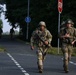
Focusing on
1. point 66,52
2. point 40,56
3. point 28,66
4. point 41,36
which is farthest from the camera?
point 28,66

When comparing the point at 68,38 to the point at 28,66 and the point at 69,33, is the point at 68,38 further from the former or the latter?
the point at 28,66

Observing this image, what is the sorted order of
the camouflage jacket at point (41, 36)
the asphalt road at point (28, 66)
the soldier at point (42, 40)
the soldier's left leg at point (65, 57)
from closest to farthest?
the asphalt road at point (28, 66), the soldier's left leg at point (65, 57), the soldier at point (42, 40), the camouflage jacket at point (41, 36)

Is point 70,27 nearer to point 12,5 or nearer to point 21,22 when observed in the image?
point 21,22

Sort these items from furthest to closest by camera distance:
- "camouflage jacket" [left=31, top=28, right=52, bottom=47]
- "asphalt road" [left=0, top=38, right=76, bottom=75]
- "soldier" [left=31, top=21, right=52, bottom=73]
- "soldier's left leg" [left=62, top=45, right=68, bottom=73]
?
1. "camouflage jacket" [left=31, top=28, right=52, bottom=47]
2. "soldier" [left=31, top=21, right=52, bottom=73]
3. "soldier's left leg" [left=62, top=45, right=68, bottom=73]
4. "asphalt road" [left=0, top=38, right=76, bottom=75]

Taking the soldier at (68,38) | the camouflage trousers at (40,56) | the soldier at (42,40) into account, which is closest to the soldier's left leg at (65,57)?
the soldier at (68,38)

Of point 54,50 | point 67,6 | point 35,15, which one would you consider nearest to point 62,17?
point 67,6

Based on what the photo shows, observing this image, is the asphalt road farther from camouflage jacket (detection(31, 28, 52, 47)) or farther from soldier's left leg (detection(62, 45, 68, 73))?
camouflage jacket (detection(31, 28, 52, 47))

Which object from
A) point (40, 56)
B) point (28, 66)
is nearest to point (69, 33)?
point (40, 56)

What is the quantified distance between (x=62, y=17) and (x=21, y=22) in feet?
58.3

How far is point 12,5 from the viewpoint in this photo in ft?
217

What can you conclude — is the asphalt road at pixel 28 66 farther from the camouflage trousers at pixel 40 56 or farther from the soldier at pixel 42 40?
the soldier at pixel 42 40

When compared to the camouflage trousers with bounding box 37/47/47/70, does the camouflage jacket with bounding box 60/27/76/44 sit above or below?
above

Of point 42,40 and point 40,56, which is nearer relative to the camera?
point 40,56

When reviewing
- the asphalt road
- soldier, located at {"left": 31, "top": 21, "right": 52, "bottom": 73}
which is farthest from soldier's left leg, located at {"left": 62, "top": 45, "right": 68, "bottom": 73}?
soldier, located at {"left": 31, "top": 21, "right": 52, "bottom": 73}
